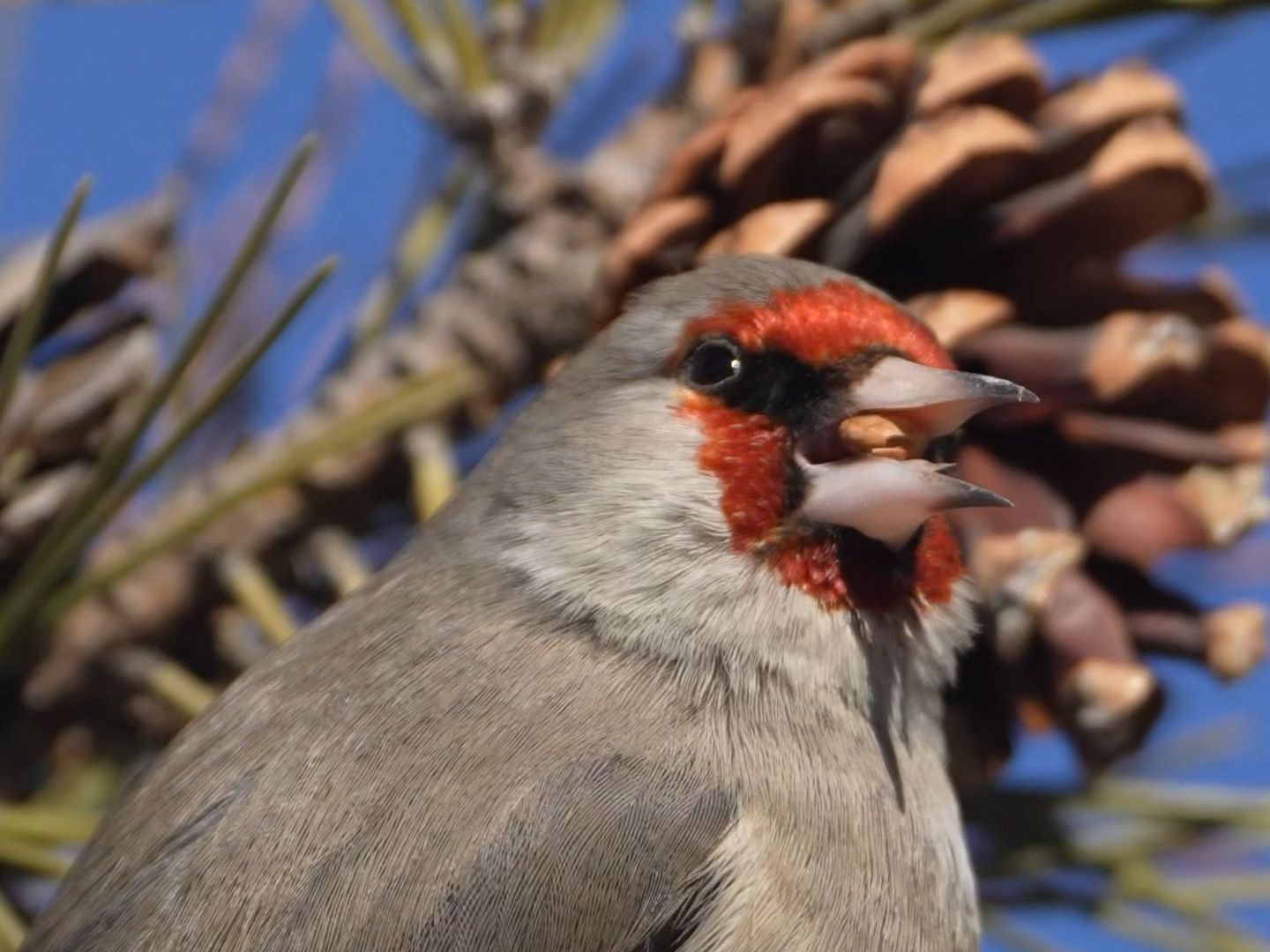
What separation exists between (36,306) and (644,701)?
1.79 ft

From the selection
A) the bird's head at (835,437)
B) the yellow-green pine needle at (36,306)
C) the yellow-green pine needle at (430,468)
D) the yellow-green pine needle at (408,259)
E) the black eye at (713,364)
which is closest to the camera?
the yellow-green pine needle at (36,306)

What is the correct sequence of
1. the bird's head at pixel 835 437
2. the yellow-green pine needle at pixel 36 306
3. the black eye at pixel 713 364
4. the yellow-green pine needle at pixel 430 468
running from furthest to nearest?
the yellow-green pine needle at pixel 430 468 < the black eye at pixel 713 364 < the bird's head at pixel 835 437 < the yellow-green pine needle at pixel 36 306

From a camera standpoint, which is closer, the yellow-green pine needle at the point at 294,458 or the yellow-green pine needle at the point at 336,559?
the yellow-green pine needle at the point at 294,458

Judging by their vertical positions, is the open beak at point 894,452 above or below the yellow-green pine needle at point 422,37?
below

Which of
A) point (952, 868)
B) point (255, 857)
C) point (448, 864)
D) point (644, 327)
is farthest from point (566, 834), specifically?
point (644, 327)

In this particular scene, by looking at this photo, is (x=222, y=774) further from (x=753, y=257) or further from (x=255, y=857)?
(x=753, y=257)

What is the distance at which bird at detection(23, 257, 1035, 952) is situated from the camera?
148 cm

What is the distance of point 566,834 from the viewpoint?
149 centimetres

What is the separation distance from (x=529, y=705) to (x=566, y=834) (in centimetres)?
14

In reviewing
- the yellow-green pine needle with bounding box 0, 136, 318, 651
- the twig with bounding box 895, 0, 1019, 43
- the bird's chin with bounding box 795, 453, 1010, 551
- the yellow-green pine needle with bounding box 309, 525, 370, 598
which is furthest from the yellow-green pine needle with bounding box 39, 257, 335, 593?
the twig with bounding box 895, 0, 1019, 43

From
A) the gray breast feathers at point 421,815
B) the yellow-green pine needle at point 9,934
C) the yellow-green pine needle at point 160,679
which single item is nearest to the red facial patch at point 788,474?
the gray breast feathers at point 421,815

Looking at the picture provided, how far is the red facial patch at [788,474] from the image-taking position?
164 cm

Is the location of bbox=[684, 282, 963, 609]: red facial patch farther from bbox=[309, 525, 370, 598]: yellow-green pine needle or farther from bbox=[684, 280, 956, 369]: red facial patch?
bbox=[309, 525, 370, 598]: yellow-green pine needle

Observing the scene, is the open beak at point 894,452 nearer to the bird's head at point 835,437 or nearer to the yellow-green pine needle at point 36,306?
the bird's head at point 835,437
